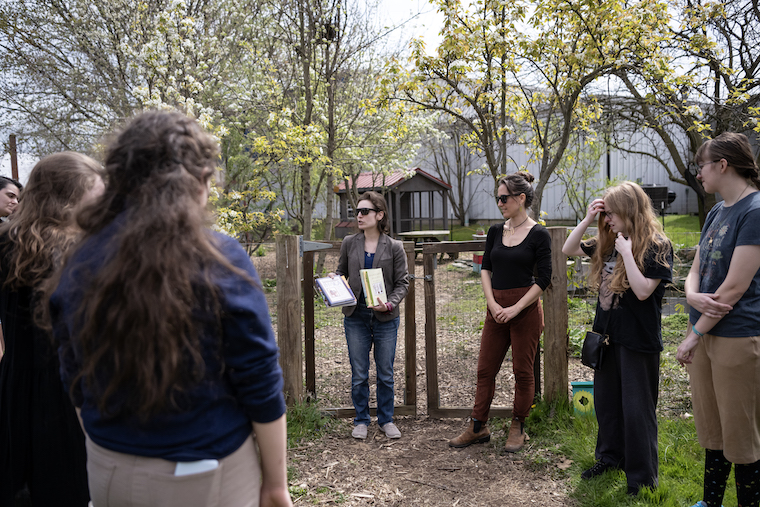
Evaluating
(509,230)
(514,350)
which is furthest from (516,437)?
(509,230)

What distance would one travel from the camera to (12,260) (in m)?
1.94

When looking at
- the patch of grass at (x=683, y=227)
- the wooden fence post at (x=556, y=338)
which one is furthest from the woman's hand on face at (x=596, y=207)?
the patch of grass at (x=683, y=227)

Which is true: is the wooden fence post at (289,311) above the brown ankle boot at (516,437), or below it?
above

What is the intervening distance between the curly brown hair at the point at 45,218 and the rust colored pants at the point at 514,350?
296 cm

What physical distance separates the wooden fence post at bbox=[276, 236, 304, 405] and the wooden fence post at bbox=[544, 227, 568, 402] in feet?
7.00

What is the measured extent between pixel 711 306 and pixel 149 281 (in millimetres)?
2651

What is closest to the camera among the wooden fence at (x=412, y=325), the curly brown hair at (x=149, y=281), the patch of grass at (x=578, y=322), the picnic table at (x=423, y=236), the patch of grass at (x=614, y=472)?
the curly brown hair at (x=149, y=281)

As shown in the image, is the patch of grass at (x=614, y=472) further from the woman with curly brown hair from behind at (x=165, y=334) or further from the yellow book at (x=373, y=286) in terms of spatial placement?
the woman with curly brown hair from behind at (x=165, y=334)

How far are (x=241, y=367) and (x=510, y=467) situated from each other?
9.92ft

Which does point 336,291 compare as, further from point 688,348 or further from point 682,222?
point 682,222

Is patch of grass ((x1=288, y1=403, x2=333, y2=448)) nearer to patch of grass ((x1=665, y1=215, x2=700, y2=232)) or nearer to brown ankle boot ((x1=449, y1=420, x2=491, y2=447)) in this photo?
brown ankle boot ((x1=449, y1=420, x2=491, y2=447))

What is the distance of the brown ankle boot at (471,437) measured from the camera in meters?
4.13

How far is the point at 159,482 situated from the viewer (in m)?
1.30

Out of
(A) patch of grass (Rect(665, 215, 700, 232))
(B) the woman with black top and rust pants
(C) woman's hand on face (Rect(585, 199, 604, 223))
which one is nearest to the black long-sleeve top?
(B) the woman with black top and rust pants
